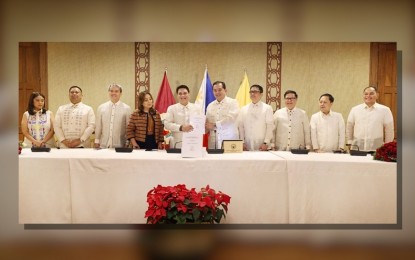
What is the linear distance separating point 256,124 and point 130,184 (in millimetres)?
1699

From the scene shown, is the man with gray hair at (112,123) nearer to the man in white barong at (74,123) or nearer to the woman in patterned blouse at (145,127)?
the man in white barong at (74,123)

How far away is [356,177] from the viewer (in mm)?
3453

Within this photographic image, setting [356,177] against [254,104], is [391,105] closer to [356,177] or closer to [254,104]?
[254,104]

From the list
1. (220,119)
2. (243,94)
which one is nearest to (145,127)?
(220,119)

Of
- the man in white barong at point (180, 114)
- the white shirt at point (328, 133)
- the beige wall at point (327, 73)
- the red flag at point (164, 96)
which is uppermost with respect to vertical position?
the beige wall at point (327, 73)

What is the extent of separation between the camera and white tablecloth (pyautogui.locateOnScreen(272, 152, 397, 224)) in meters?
3.45

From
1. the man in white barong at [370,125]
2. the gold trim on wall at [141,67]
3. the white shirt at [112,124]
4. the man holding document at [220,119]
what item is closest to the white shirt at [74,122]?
the white shirt at [112,124]

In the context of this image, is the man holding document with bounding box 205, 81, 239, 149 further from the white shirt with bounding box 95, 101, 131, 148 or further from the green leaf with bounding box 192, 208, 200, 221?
the green leaf with bounding box 192, 208, 200, 221

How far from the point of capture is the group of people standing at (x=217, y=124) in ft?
14.1

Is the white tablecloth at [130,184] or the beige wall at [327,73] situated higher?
the beige wall at [327,73]

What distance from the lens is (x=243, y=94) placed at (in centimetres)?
569
